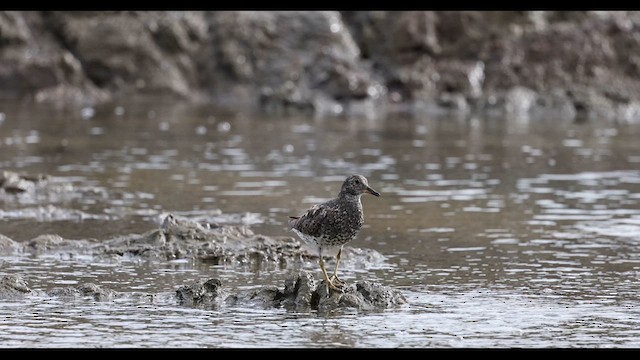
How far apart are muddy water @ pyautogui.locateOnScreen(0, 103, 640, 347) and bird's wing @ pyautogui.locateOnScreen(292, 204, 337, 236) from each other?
2.87 feet

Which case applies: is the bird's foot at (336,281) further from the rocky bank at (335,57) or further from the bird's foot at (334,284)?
the rocky bank at (335,57)

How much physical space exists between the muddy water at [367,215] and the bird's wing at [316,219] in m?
0.88

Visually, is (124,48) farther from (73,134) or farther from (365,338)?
(365,338)

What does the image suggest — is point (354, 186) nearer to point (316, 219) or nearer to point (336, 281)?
point (316, 219)

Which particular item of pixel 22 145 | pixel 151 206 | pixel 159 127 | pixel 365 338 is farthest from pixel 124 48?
pixel 365 338

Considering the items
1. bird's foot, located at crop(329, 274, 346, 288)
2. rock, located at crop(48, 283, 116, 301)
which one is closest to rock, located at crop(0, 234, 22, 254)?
rock, located at crop(48, 283, 116, 301)

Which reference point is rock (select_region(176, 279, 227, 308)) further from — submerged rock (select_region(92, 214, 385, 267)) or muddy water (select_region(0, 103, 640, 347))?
submerged rock (select_region(92, 214, 385, 267))

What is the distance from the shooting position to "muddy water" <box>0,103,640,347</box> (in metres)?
9.83

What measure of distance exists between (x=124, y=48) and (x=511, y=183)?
681 inches

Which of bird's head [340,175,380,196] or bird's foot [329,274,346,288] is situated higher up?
bird's head [340,175,380,196]

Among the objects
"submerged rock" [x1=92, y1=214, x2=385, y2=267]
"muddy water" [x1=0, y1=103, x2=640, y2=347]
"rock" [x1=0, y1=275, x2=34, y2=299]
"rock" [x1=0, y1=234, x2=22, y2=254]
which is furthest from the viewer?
"rock" [x1=0, y1=234, x2=22, y2=254]

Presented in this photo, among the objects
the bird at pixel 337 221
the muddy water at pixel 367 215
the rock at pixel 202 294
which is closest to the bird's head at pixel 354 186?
the bird at pixel 337 221

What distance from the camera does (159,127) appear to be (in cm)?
2594

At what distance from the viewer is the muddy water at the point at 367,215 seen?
983 cm
